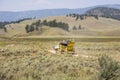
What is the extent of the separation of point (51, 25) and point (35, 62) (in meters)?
170

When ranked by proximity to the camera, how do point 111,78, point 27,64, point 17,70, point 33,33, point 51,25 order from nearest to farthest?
point 111,78 → point 17,70 → point 27,64 → point 33,33 → point 51,25

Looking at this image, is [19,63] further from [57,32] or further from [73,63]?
[57,32]

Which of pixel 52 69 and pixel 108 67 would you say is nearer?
pixel 108 67

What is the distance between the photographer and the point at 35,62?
86.8 feet

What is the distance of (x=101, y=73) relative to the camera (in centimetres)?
1466

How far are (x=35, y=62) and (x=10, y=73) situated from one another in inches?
199

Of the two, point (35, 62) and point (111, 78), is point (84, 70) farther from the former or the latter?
point (111, 78)

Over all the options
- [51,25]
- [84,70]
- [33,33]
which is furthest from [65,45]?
[51,25]

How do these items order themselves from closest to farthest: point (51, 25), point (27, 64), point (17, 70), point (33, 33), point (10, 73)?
point (10, 73)
point (17, 70)
point (27, 64)
point (33, 33)
point (51, 25)

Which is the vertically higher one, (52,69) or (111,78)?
(111,78)

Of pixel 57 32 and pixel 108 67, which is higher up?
pixel 108 67

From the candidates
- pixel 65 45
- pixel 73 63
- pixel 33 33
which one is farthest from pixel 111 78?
pixel 33 33

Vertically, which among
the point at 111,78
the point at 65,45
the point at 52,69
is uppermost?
the point at 111,78

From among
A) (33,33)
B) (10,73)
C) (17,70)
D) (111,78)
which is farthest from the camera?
(33,33)
